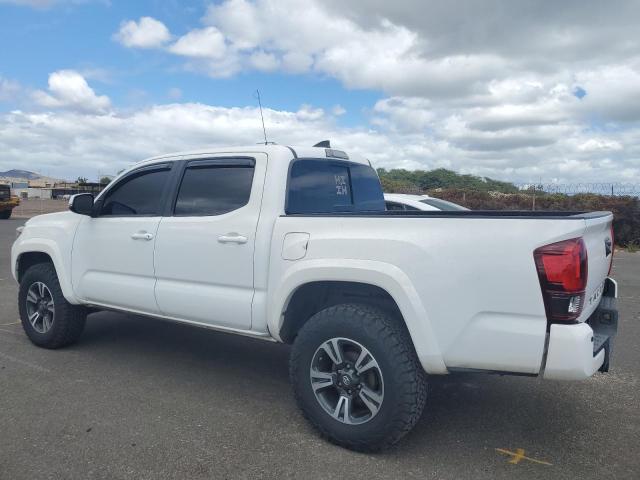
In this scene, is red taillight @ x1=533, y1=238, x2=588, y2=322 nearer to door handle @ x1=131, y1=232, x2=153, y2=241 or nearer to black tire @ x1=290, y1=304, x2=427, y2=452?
black tire @ x1=290, y1=304, x2=427, y2=452

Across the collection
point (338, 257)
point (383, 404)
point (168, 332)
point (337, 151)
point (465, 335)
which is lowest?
point (168, 332)

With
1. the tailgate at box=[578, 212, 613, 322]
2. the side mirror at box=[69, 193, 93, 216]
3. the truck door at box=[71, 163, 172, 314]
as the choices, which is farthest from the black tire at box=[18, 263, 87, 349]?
the tailgate at box=[578, 212, 613, 322]

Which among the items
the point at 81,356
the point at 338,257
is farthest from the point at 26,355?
the point at 338,257

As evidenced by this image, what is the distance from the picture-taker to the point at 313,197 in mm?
4223

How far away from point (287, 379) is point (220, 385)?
55 cm

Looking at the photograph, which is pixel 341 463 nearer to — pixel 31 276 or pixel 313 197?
pixel 313 197

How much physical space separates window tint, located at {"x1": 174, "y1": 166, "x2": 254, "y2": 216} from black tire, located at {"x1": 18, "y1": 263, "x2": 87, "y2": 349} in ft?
5.36

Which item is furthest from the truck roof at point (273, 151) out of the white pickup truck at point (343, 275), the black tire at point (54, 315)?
the black tire at point (54, 315)

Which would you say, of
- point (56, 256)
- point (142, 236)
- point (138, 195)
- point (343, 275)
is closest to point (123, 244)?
point (142, 236)

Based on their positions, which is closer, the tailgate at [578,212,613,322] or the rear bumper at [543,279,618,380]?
the rear bumper at [543,279,618,380]

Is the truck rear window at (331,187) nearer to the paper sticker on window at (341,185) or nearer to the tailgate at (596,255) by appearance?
the paper sticker on window at (341,185)

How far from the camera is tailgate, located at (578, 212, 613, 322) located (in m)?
3.02

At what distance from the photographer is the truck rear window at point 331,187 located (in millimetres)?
4066

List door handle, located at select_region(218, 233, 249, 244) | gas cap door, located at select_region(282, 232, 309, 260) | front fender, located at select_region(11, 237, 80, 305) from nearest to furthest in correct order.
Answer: gas cap door, located at select_region(282, 232, 309, 260)
door handle, located at select_region(218, 233, 249, 244)
front fender, located at select_region(11, 237, 80, 305)
